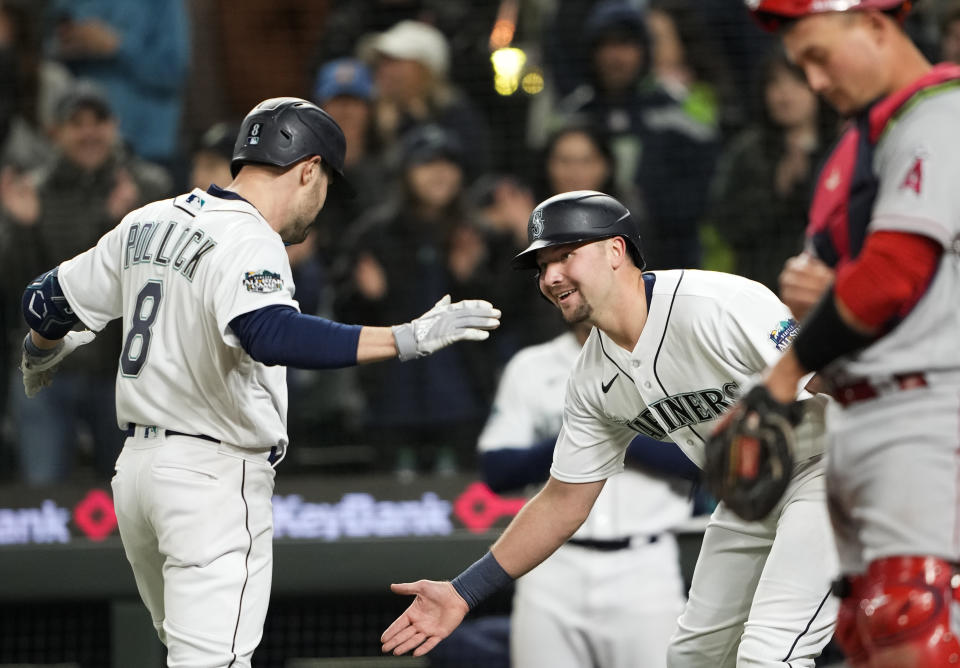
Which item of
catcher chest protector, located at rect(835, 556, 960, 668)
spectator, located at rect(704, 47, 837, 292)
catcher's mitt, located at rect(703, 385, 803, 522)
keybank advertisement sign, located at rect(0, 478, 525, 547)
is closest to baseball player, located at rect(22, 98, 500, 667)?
catcher's mitt, located at rect(703, 385, 803, 522)

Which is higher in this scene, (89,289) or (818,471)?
(89,289)

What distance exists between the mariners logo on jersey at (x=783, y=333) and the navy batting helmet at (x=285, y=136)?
1217 millimetres

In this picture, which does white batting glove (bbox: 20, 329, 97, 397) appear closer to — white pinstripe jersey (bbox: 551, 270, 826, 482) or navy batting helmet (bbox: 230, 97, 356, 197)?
navy batting helmet (bbox: 230, 97, 356, 197)

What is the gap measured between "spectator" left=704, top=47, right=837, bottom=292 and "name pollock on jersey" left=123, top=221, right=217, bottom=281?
10.5 feet

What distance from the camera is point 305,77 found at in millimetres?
7172

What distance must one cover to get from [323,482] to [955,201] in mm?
3709

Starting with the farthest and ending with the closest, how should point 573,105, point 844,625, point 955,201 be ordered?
point 573,105
point 844,625
point 955,201

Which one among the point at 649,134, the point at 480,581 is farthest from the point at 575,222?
the point at 649,134

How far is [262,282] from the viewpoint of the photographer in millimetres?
3006

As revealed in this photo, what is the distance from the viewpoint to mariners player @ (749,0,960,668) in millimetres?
2086

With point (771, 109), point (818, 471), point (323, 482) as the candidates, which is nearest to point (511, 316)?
point (323, 482)

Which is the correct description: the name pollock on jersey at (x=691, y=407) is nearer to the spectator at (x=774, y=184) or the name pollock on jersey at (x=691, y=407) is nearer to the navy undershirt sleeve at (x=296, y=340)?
the navy undershirt sleeve at (x=296, y=340)

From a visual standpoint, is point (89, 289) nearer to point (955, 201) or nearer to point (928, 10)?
point (955, 201)

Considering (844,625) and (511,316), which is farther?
(511,316)
